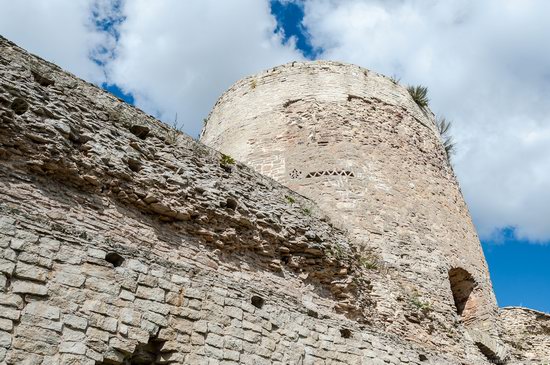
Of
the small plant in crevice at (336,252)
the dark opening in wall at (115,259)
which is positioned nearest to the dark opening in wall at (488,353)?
the small plant in crevice at (336,252)

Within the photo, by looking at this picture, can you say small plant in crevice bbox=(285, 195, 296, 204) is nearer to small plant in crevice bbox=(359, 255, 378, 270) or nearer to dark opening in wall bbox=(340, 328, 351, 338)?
small plant in crevice bbox=(359, 255, 378, 270)

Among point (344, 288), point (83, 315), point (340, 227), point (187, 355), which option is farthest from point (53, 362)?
point (340, 227)

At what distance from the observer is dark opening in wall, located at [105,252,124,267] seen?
16.7 ft

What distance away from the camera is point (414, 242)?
968 centimetres

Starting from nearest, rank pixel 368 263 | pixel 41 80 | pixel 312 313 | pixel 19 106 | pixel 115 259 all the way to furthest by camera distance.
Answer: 1. pixel 115 259
2. pixel 19 106
3. pixel 41 80
4. pixel 312 313
5. pixel 368 263

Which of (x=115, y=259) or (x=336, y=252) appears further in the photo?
(x=336, y=252)

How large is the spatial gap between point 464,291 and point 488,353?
132cm

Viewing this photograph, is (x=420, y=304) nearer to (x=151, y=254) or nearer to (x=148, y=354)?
(x=151, y=254)

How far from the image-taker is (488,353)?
32.0 ft

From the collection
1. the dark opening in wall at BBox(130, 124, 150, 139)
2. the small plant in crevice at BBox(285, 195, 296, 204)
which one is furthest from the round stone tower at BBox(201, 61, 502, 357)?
the dark opening in wall at BBox(130, 124, 150, 139)

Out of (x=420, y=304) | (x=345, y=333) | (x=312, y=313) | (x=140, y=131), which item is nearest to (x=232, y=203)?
(x=140, y=131)

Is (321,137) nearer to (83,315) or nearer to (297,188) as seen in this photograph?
(297,188)

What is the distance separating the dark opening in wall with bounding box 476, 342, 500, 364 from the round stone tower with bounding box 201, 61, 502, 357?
3cm

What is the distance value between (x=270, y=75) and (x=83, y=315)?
28.4 ft
